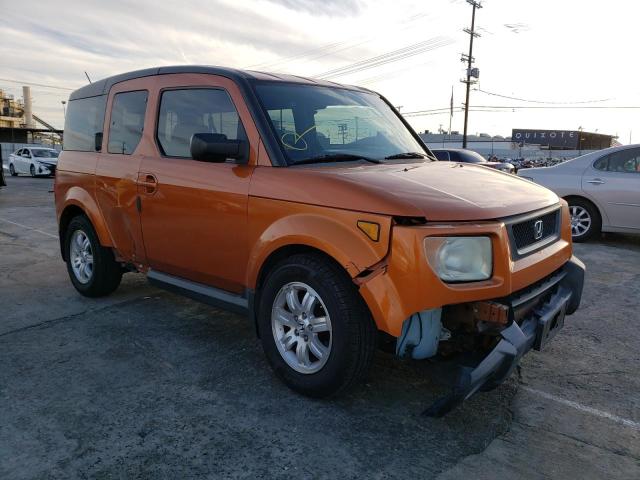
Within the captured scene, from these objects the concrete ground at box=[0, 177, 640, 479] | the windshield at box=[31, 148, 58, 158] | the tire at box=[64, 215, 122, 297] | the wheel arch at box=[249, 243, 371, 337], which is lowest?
the concrete ground at box=[0, 177, 640, 479]

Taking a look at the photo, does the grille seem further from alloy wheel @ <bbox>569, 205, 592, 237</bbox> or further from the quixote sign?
the quixote sign

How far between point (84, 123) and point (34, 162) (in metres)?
22.7

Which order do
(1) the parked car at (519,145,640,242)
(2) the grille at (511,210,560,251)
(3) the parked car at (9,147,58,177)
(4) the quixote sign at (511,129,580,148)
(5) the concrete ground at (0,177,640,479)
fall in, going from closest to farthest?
(5) the concrete ground at (0,177,640,479) < (2) the grille at (511,210,560,251) < (1) the parked car at (519,145,640,242) < (3) the parked car at (9,147,58,177) < (4) the quixote sign at (511,129,580,148)

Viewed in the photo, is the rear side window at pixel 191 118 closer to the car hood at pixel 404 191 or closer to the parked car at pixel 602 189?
the car hood at pixel 404 191

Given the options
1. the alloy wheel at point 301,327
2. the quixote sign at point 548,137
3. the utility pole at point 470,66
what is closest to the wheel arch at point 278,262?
the alloy wheel at point 301,327

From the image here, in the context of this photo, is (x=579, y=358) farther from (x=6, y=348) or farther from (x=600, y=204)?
(x=600, y=204)

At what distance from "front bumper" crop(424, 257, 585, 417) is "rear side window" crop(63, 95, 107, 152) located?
3.73 m

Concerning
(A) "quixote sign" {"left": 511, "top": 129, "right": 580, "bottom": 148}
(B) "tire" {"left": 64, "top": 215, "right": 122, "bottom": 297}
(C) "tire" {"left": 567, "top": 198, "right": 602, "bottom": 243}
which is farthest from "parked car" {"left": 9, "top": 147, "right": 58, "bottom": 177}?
(A) "quixote sign" {"left": 511, "top": 129, "right": 580, "bottom": 148}

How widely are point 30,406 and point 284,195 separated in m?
1.87

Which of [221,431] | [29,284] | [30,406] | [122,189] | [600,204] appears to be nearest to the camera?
[221,431]

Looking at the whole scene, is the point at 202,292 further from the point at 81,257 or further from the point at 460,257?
the point at 81,257

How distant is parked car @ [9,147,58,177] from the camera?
24.4 meters

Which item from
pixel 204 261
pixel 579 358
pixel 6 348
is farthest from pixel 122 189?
pixel 579 358

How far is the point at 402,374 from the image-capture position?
11.3 ft
